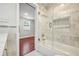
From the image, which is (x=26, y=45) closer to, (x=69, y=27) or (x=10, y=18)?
(x=10, y=18)

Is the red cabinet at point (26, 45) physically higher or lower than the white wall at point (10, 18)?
lower

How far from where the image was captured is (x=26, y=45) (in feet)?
4.64

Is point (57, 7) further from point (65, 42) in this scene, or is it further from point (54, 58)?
point (54, 58)

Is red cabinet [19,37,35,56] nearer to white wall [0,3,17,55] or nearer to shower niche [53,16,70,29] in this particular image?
white wall [0,3,17,55]

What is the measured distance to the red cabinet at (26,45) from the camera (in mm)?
1385

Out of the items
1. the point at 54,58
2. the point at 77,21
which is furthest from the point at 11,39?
the point at 77,21

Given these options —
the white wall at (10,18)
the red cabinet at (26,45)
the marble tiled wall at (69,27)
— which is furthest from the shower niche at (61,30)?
the white wall at (10,18)

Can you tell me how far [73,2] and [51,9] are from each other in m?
0.26

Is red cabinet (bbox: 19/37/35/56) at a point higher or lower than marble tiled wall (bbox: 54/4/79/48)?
lower

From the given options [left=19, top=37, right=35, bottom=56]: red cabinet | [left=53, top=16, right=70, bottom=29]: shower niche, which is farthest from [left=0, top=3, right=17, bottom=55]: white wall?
[left=53, top=16, right=70, bottom=29]: shower niche

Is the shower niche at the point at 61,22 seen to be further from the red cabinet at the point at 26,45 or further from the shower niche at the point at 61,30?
the red cabinet at the point at 26,45

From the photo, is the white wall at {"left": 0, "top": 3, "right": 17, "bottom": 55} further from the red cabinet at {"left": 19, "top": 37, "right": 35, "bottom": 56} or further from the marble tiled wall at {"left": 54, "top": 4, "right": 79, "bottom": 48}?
the marble tiled wall at {"left": 54, "top": 4, "right": 79, "bottom": 48}

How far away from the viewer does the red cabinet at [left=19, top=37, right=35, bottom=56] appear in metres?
1.38

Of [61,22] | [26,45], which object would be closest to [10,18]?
[26,45]
